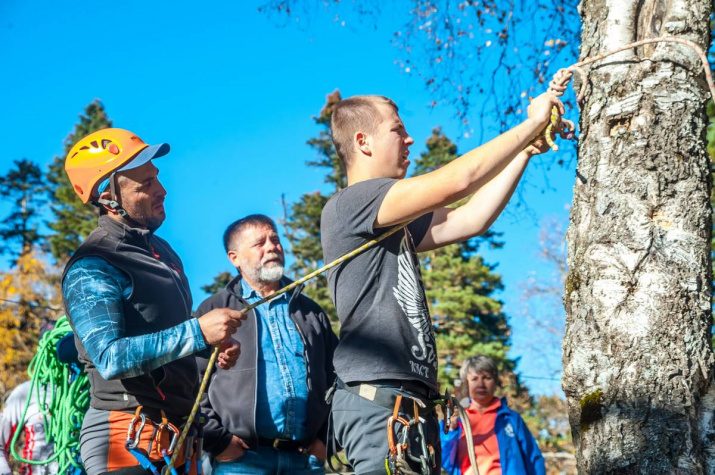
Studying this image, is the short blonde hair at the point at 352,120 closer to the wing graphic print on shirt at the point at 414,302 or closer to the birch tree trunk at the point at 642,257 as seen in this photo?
the wing graphic print on shirt at the point at 414,302

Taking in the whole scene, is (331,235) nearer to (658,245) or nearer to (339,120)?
(339,120)

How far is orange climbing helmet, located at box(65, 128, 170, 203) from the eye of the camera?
11.6 feet

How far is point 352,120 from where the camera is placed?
10.3 ft

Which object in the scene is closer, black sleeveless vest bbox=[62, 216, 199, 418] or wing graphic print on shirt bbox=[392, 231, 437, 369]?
wing graphic print on shirt bbox=[392, 231, 437, 369]

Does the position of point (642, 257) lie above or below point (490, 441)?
above

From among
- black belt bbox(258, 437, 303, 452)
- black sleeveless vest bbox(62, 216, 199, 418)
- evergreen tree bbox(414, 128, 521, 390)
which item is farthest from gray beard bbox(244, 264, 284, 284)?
evergreen tree bbox(414, 128, 521, 390)

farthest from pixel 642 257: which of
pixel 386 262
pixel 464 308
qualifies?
pixel 464 308

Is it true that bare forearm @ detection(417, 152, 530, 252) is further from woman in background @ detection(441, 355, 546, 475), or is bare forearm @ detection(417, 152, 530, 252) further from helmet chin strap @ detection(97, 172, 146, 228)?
woman in background @ detection(441, 355, 546, 475)

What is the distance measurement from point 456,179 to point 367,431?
0.94 m

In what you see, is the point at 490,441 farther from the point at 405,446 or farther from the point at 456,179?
the point at 456,179

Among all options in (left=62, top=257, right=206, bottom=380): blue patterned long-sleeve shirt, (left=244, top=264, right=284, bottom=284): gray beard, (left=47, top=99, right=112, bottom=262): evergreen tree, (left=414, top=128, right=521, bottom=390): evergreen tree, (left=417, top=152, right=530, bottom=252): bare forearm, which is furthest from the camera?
(left=47, top=99, right=112, bottom=262): evergreen tree

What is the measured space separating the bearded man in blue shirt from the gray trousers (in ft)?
4.64

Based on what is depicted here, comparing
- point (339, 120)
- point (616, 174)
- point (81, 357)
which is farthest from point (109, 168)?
point (616, 174)

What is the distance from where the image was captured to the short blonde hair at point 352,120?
3111mm
